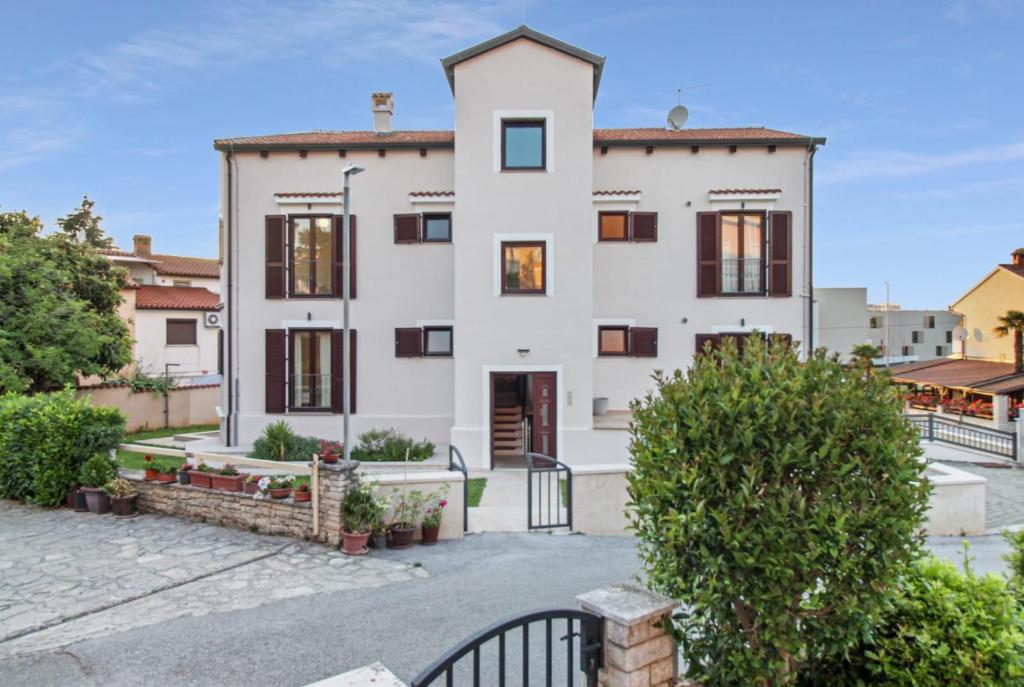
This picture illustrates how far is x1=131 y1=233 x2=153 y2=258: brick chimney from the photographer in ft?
119

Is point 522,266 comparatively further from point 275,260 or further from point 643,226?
point 275,260

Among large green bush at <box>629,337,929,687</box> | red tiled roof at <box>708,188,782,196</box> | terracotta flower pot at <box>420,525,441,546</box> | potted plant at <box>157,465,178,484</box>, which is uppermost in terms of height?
red tiled roof at <box>708,188,782,196</box>

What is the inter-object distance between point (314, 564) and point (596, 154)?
43.0 feet

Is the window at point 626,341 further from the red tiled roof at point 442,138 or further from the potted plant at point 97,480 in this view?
the potted plant at point 97,480

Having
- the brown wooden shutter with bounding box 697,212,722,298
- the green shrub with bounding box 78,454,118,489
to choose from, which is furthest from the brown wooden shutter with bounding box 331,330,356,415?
the brown wooden shutter with bounding box 697,212,722,298

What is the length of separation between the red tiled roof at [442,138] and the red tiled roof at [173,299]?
49.7ft

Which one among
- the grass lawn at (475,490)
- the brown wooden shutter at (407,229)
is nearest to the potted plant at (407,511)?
the grass lawn at (475,490)

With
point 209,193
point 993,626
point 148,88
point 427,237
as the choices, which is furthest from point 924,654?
point 148,88

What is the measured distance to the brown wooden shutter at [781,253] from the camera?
1622 cm

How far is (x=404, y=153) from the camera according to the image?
659 inches

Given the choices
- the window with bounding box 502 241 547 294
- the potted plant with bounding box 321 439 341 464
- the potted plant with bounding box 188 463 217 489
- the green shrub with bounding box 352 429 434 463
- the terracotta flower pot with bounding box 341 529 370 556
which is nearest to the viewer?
the terracotta flower pot with bounding box 341 529 370 556

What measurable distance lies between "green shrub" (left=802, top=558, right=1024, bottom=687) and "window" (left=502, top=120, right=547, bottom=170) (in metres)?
12.6

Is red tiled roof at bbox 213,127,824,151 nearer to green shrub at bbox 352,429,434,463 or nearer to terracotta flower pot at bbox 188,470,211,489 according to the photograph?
green shrub at bbox 352,429,434,463

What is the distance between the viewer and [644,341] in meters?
16.7
